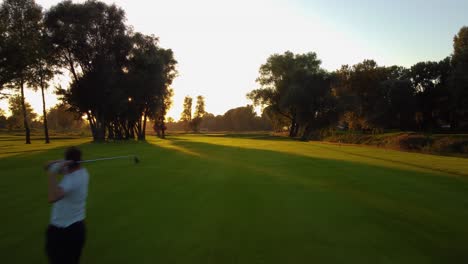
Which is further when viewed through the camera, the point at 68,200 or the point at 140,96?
the point at 140,96

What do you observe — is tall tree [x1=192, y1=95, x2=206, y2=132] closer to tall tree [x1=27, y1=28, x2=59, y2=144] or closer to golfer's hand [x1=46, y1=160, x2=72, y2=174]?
tall tree [x1=27, y1=28, x2=59, y2=144]

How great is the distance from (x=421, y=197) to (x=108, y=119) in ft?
176

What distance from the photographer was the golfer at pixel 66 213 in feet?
13.6

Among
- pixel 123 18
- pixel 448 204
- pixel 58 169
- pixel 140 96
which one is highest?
pixel 123 18

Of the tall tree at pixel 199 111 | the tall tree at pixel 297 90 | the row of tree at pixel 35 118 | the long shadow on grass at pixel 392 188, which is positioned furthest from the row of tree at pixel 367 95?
the tall tree at pixel 199 111

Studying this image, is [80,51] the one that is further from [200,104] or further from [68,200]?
[200,104]

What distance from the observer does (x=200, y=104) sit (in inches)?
4946

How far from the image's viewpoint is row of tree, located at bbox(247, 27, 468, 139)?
59906 millimetres

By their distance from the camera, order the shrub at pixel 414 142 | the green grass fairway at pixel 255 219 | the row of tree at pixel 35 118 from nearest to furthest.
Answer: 1. the green grass fairway at pixel 255 219
2. the shrub at pixel 414 142
3. the row of tree at pixel 35 118

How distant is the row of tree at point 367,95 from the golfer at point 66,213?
193 feet

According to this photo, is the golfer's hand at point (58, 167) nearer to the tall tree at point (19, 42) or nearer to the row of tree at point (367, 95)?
the tall tree at point (19, 42)

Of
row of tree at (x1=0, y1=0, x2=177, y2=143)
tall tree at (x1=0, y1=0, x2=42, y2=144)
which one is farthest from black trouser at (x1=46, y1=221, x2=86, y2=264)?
row of tree at (x1=0, y1=0, x2=177, y2=143)

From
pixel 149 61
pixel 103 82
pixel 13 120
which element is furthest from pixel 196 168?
pixel 13 120

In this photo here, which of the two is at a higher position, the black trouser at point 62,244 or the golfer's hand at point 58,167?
the golfer's hand at point 58,167
